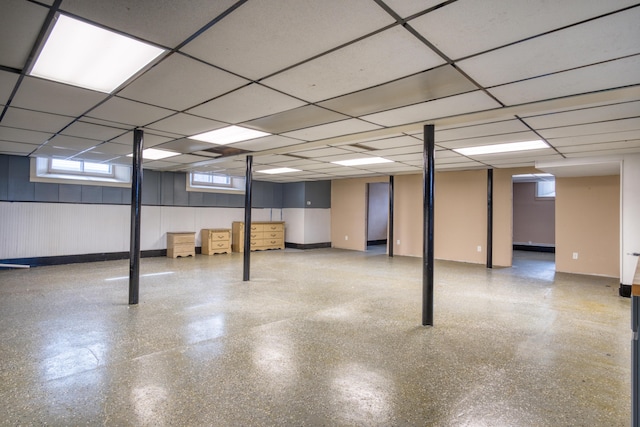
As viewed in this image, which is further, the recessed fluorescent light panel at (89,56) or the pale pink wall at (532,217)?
the pale pink wall at (532,217)

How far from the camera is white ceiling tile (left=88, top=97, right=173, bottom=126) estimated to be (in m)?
3.48

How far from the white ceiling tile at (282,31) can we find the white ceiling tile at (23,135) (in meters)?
4.09

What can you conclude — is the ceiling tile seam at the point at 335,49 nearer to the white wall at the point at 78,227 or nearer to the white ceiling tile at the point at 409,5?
the white ceiling tile at the point at 409,5

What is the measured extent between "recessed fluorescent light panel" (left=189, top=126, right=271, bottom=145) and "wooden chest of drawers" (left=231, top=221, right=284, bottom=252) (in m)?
5.65

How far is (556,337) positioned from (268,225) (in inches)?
344

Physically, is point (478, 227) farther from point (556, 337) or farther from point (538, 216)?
point (556, 337)

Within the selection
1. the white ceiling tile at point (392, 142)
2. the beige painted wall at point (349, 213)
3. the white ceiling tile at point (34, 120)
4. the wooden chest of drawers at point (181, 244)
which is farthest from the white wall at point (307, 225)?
the white ceiling tile at point (34, 120)

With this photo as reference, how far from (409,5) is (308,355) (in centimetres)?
268

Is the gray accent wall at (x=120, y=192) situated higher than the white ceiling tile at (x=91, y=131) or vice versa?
the white ceiling tile at (x=91, y=131)

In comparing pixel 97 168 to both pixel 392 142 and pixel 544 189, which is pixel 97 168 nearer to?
pixel 392 142

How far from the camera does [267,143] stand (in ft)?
17.6

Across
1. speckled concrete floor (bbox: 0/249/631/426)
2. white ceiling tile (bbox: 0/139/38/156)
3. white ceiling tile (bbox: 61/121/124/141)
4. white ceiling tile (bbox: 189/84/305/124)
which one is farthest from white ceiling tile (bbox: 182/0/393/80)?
white ceiling tile (bbox: 0/139/38/156)

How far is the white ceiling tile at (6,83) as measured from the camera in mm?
2766

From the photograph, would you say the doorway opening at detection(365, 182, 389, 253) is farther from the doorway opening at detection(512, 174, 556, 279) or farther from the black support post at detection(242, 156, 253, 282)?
the black support post at detection(242, 156, 253, 282)
